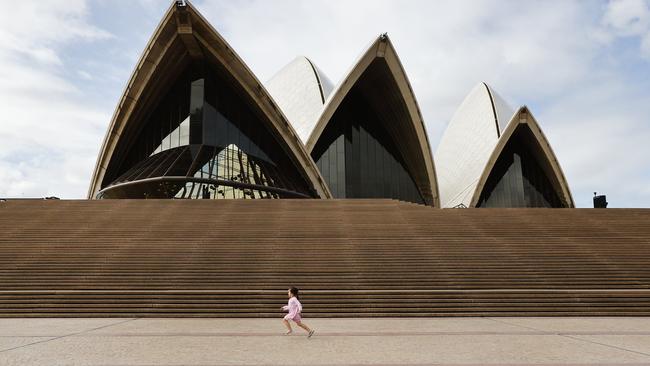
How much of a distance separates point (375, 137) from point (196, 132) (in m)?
10.8

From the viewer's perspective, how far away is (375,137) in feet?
94.7

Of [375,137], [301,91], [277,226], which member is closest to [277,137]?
[375,137]

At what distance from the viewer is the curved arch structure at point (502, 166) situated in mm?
30688

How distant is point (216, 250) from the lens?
10586 mm

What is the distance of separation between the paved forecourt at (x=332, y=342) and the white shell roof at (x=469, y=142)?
82.2 ft

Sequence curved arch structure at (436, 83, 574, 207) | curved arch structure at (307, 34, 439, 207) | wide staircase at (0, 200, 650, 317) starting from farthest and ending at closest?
1. curved arch structure at (436, 83, 574, 207)
2. curved arch structure at (307, 34, 439, 207)
3. wide staircase at (0, 200, 650, 317)

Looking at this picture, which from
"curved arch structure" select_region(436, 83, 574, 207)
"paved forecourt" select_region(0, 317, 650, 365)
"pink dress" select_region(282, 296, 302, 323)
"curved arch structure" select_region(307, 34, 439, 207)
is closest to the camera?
"paved forecourt" select_region(0, 317, 650, 365)

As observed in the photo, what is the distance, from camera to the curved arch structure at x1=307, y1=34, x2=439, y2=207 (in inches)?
1014

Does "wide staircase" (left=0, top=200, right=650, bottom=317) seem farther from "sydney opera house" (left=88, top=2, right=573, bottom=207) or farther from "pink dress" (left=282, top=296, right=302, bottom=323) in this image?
"sydney opera house" (left=88, top=2, right=573, bottom=207)

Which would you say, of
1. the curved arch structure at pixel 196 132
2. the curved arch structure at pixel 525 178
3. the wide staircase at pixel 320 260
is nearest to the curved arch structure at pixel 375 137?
the curved arch structure at pixel 196 132

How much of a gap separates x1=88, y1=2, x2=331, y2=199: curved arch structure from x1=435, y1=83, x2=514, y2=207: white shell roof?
12.4 m

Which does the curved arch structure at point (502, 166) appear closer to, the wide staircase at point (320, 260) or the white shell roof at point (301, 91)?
the white shell roof at point (301, 91)

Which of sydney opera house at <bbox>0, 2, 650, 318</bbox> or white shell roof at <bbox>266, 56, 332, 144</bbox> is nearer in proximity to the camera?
sydney opera house at <bbox>0, 2, 650, 318</bbox>

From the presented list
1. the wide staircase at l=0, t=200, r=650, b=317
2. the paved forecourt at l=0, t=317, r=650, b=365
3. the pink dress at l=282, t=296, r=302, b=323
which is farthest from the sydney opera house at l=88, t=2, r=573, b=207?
the pink dress at l=282, t=296, r=302, b=323
